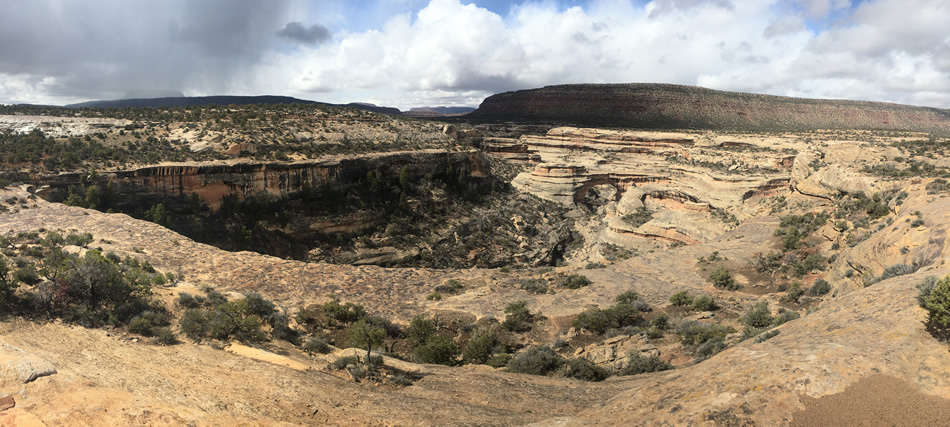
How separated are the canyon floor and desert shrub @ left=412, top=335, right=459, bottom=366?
651 millimetres

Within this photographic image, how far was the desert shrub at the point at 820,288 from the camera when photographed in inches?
541

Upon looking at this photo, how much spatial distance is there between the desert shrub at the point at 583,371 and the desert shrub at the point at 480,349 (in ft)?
7.51

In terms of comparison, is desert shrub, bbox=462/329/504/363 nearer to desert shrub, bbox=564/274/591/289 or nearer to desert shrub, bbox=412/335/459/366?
desert shrub, bbox=412/335/459/366

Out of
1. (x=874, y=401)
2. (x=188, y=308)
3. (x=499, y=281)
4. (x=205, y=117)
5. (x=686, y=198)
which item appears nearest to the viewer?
(x=874, y=401)

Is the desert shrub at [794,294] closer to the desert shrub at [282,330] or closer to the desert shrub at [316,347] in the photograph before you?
the desert shrub at [316,347]

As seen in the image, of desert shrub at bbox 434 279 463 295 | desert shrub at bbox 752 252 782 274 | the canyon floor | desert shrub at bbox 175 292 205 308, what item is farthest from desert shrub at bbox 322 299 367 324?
desert shrub at bbox 752 252 782 274

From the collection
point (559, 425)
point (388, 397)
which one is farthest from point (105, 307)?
point (559, 425)

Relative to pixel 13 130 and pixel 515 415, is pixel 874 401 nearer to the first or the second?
pixel 515 415

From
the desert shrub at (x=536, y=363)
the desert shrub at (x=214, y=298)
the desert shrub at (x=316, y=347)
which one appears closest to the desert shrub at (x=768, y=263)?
the desert shrub at (x=536, y=363)

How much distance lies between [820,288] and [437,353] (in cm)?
1232

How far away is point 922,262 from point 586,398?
879 centimetres

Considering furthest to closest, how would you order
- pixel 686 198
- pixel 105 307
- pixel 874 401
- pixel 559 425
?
1. pixel 686 198
2. pixel 105 307
3. pixel 559 425
4. pixel 874 401

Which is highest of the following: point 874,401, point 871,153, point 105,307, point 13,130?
point 871,153

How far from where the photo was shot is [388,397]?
7211mm
